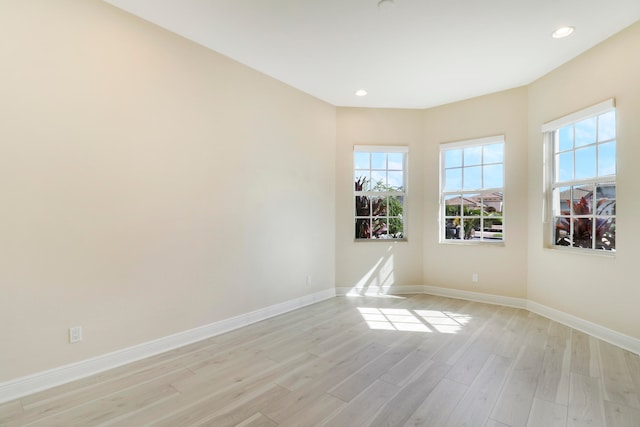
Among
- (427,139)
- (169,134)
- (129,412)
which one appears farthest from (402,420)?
(427,139)

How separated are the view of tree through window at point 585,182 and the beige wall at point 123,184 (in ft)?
11.1

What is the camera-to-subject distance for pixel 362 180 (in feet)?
16.1

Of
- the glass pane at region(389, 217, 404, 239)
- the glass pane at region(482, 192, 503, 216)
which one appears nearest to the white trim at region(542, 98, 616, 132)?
the glass pane at region(482, 192, 503, 216)

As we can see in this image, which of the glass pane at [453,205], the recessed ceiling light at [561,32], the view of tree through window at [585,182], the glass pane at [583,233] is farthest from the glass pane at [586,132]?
the glass pane at [453,205]

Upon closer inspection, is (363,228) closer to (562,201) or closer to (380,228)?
(380,228)

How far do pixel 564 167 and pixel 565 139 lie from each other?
0.32 m

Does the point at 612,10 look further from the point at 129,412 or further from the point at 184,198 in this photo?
the point at 129,412

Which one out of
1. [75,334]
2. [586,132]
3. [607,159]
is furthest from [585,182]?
[75,334]

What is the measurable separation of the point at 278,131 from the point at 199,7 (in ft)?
5.23

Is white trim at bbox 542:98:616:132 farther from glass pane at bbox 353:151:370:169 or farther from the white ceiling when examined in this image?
glass pane at bbox 353:151:370:169

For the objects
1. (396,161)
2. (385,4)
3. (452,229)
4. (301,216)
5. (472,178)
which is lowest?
(452,229)

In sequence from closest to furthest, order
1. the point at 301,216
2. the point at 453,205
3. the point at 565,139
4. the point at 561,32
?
the point at 561,32, the point at 565,139, the point at 301,216, the point at 453,205

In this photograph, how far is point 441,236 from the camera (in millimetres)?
4770

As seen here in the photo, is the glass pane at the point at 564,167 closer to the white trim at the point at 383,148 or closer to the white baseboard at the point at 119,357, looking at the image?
the white trim at the point at 383,148
